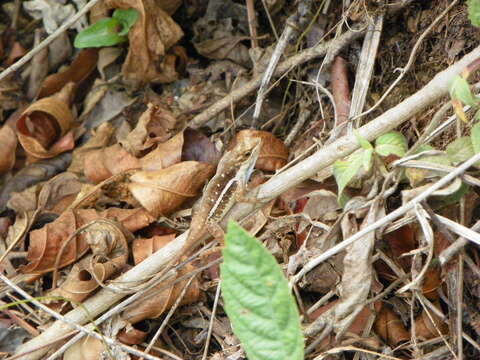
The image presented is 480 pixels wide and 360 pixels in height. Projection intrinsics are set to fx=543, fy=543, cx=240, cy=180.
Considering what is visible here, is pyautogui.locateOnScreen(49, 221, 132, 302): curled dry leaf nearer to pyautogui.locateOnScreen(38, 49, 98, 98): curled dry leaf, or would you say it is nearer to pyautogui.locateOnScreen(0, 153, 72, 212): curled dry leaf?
pyautogui.locateOnScreen(0, 153, 72, 212): curled dry leaf

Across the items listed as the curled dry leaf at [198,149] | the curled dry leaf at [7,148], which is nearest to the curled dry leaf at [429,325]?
the curled dry leaf at [198,149]

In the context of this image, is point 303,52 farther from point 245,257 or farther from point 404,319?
point 245,257

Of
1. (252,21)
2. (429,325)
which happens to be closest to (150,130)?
(252,21)

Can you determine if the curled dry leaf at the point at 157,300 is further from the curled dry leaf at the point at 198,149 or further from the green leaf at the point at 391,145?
the green leaf at the point at 391,145

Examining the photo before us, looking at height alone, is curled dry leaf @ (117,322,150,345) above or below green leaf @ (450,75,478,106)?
below

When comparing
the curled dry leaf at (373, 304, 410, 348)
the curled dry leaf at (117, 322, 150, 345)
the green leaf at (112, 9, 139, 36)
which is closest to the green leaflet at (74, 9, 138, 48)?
the green leaf at (112, 9, 139, 36)

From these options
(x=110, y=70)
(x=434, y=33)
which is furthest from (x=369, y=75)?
(x=110, y=70)

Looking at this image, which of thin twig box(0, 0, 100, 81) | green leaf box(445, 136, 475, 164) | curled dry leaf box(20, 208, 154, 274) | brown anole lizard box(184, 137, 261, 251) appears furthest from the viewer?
thin twig box(0, 0, 100, 81)
